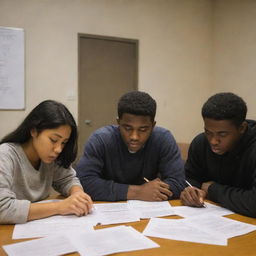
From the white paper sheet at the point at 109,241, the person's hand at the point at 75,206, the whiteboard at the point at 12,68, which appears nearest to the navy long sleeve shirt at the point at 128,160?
the person's hand at the point at 75,206

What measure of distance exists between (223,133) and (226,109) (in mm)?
121

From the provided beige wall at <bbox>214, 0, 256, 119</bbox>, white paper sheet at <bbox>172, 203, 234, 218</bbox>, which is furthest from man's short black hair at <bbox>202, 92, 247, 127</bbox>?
beige wall at <bbox>214, 0, 256, 119</bbox>

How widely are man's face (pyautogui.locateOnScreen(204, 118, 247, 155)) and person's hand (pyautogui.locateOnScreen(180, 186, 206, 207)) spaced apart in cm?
26

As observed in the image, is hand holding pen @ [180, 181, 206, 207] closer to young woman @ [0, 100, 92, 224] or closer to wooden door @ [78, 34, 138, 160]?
young woman @ [0, 100, 92, 224]

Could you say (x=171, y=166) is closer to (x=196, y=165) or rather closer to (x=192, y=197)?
(x=196, y=165)


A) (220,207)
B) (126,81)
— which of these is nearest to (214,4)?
(126,81)

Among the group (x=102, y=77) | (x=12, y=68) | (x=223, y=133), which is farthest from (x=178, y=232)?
(x=102, y=77)

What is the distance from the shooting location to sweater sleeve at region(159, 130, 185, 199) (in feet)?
5.32

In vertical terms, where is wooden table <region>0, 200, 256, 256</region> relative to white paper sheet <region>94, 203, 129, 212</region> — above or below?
above

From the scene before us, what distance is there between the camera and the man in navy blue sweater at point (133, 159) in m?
1.54

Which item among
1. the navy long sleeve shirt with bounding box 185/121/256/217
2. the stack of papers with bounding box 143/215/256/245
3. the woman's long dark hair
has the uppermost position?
the woman's long dark hair

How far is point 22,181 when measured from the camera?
4.56ft

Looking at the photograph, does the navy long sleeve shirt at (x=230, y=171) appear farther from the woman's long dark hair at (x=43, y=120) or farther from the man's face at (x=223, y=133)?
the woman's long dark hair at (x=43, y=120)

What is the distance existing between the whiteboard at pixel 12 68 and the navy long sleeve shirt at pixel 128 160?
193 centimetres
